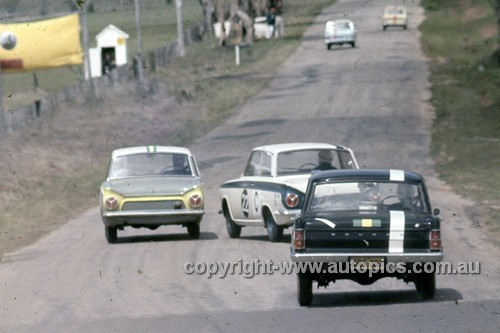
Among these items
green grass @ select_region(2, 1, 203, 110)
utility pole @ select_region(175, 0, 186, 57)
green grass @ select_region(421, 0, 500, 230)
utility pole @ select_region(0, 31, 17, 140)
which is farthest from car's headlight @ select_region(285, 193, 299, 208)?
utility pole @ select_region(175, 0, 186, 57)

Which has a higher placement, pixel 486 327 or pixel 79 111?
pixel 486 327

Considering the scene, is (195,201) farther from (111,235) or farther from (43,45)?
(43,45)

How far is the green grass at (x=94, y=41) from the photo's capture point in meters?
57.0

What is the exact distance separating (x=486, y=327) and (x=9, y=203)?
1869 cm

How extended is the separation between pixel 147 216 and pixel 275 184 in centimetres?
225

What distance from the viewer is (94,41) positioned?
268ft

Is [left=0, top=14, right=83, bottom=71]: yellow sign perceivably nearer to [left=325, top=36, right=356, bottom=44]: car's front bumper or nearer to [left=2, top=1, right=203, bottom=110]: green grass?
[left=2, top=1, right=203, bottom=110]: green grass

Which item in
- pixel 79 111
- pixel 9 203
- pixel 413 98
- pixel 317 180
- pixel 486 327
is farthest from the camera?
pixel 413 98

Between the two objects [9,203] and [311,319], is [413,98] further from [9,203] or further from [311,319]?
[311,319]

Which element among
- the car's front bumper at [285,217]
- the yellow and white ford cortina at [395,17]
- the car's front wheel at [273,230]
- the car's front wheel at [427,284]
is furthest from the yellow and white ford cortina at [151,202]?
the yellow and white ford cortina at [395,17]

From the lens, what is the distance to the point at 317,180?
14391mm

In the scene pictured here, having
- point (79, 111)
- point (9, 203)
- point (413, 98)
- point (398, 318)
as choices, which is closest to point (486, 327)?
point (398, 318)

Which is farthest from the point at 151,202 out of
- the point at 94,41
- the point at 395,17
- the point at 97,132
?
the point at 395,17

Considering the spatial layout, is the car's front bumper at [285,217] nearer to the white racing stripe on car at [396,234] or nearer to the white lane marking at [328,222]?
the white lane marking at [328,222]
